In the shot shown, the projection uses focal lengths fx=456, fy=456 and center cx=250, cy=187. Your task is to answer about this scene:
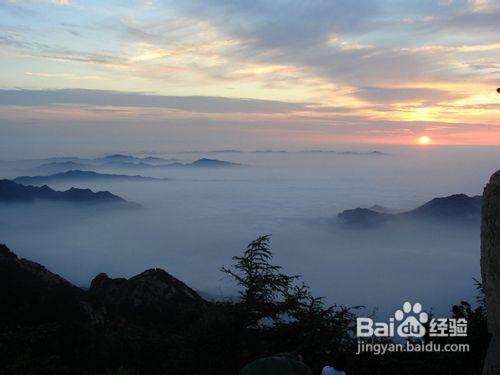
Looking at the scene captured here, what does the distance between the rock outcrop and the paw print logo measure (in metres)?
4.06

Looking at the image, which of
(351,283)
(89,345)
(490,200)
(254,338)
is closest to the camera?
(490,200)

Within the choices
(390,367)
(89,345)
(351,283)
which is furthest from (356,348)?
(351,283)

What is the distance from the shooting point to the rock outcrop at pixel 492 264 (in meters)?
12.2

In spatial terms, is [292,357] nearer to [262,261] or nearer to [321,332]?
[321,332]

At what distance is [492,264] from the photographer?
12375mm

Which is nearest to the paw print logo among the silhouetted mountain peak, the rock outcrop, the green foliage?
the green foliage

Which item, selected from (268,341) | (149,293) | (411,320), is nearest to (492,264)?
(411,320)

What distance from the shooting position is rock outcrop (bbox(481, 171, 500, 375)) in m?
12.2

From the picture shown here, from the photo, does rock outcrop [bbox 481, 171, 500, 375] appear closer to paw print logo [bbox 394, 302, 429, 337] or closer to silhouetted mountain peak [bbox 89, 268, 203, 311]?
paw print logo [bbox 394, 302, 429, 337]

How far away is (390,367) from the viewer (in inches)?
569

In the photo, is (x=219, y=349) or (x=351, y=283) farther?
(x=351, y=283)

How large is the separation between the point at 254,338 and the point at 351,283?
18301 cm

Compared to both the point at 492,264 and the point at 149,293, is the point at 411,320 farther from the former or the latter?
the point at 149,293

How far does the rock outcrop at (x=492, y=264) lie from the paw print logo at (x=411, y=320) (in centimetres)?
406
